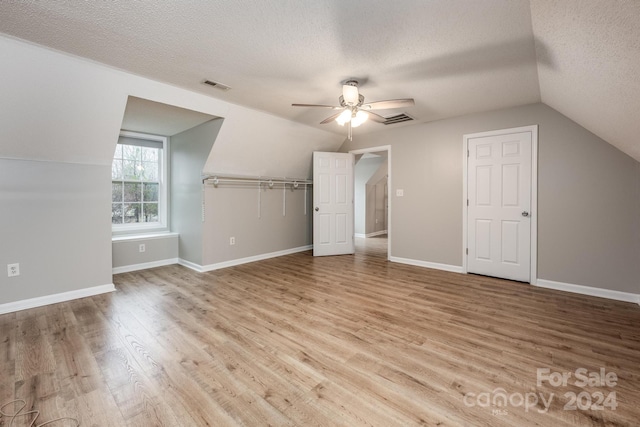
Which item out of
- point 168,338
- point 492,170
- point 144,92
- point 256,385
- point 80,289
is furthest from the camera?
point 492,170

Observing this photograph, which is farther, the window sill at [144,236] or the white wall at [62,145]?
the window sill at [144,236]

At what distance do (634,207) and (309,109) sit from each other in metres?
4.03

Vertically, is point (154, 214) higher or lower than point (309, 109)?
lower

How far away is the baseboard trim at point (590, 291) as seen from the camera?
3109 millimetres

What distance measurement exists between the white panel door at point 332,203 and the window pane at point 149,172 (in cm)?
288

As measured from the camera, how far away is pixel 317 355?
2.06 metres

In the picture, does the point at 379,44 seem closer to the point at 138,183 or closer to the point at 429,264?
the point at 429,264

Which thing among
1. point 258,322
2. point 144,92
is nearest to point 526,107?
point 258,322

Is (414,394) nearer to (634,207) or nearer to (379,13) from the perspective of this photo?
(379,13)

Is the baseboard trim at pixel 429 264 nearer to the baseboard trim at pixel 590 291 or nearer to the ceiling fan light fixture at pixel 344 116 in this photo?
the baseboard trim at pixel 590 291

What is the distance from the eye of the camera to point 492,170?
3.96 m

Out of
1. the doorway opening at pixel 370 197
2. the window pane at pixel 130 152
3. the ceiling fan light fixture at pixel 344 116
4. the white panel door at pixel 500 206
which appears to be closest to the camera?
the ceiling fan light fixture at pixel 344 116

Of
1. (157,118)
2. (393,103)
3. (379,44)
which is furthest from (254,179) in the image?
(379,44)

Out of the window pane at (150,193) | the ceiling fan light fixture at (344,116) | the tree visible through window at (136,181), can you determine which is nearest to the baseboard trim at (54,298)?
the tree visible through window at (136,181)
